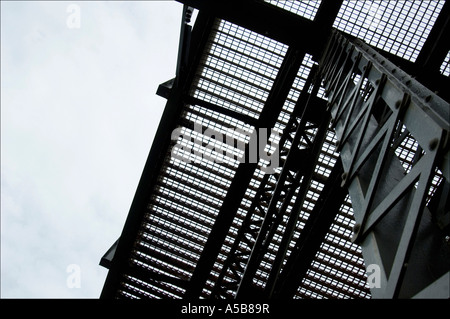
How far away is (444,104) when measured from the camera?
262cm

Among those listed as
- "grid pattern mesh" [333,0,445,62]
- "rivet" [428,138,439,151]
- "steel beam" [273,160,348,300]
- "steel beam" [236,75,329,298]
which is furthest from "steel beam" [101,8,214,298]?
"rivet" [428,138,439,151]

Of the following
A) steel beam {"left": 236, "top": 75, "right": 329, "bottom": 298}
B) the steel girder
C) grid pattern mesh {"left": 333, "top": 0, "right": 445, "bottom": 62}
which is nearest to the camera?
the steel girder

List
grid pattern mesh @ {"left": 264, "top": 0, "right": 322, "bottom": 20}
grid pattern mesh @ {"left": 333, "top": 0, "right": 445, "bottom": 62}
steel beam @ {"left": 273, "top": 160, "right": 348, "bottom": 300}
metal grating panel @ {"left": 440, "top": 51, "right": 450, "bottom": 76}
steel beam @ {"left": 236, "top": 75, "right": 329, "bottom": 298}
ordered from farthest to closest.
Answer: steel beam @ {"left": 273, "top": 160, "right": 348, "bottom": 300}, steel beam @ {"left": 236, "top": 75, "right": 329, "bottom": 298}, metal grating panel @ {"left": 440, "top": 51, "right": 450, "bottom": 76}, grid pattern mesh @ {"left": 264, "top": 0, "right": 322, "bottom": 20}, grid pattern mesh @ {"left": 333, "top": 0, "right": 445, "bottom": 62}

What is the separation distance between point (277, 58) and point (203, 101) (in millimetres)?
2325

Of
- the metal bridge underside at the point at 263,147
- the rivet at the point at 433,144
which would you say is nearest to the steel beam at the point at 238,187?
the metal bridge underside at the point at 263,147

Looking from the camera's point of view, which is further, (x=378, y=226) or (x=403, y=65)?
(x=403, y=65)

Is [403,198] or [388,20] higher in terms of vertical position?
[388,20]

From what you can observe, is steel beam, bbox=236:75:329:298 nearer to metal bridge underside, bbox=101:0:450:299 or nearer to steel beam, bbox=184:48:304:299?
metal bridge underside, bbox=101:0:450:299

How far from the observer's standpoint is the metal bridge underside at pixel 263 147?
9.45 m

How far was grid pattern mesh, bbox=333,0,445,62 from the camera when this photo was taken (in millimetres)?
9328

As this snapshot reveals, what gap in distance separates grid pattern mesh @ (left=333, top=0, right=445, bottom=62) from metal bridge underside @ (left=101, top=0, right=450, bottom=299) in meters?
0.02
